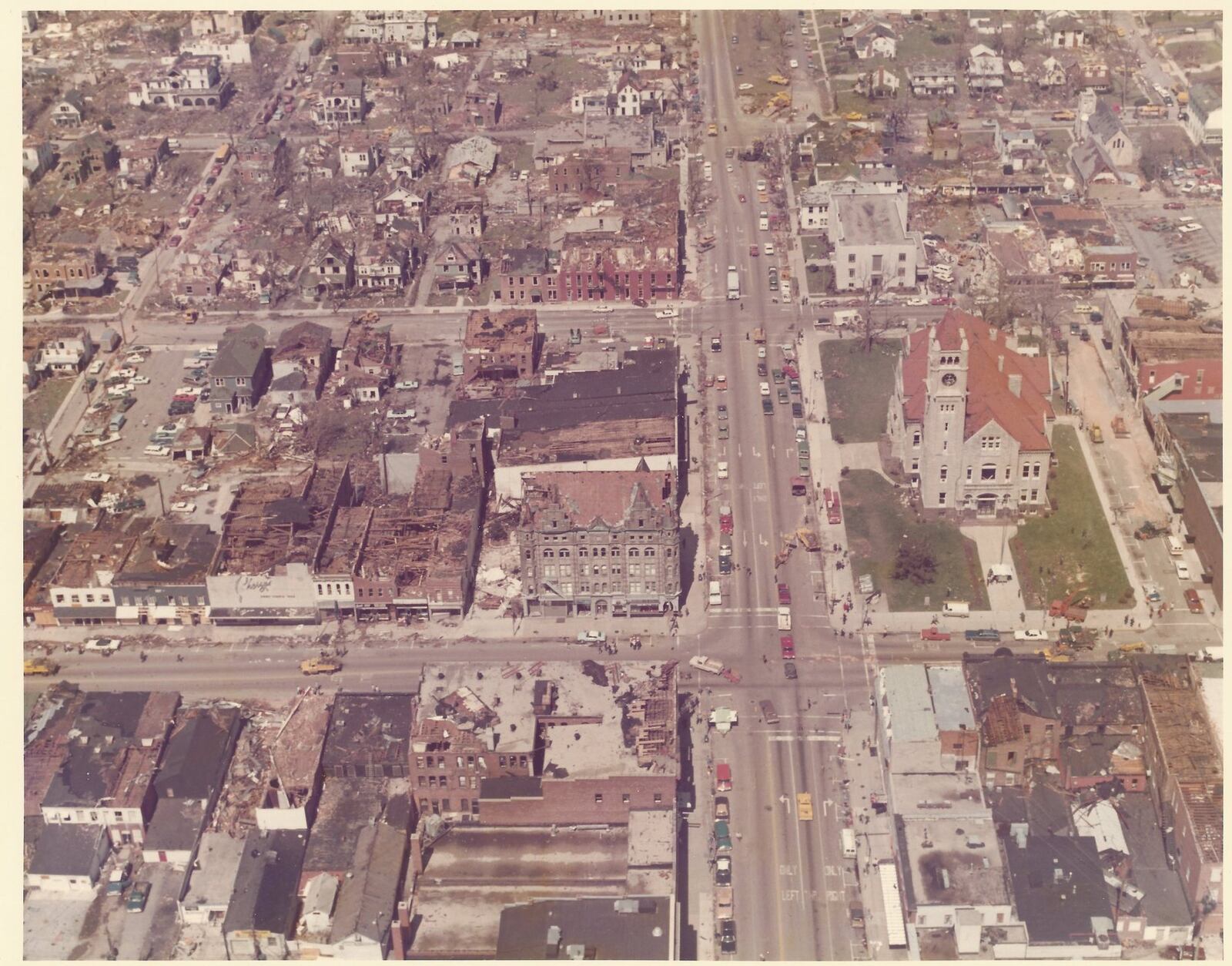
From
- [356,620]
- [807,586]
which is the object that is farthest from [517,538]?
[807,586]

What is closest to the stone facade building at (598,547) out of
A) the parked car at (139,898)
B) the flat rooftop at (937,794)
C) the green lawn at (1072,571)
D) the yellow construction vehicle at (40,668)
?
the flat rooftop at (937,794)

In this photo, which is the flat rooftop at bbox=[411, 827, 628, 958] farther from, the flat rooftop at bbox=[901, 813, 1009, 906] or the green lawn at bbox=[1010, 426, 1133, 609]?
the green lawn at bbox=[1010, 426, 1133, 609]

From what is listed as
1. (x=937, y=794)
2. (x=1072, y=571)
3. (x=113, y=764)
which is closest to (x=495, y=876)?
(x=113, y=764)

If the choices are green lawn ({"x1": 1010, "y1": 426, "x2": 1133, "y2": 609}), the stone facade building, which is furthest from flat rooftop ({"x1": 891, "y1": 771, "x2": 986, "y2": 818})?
the stone facade building

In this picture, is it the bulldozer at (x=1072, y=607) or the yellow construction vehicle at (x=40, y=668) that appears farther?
the bulldozer at (x=1072, y=607)

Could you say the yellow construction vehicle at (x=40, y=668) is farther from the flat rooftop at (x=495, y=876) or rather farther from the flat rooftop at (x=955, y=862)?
the flat rooftop at (x=955, y=862)

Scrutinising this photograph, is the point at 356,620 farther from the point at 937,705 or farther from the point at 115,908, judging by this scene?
the point at 937,705

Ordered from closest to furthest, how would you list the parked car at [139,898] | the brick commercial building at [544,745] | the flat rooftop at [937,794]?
the parked car at [139,898] < the flat rooftop at [937,794] < the brick commercial building at [544,745]
